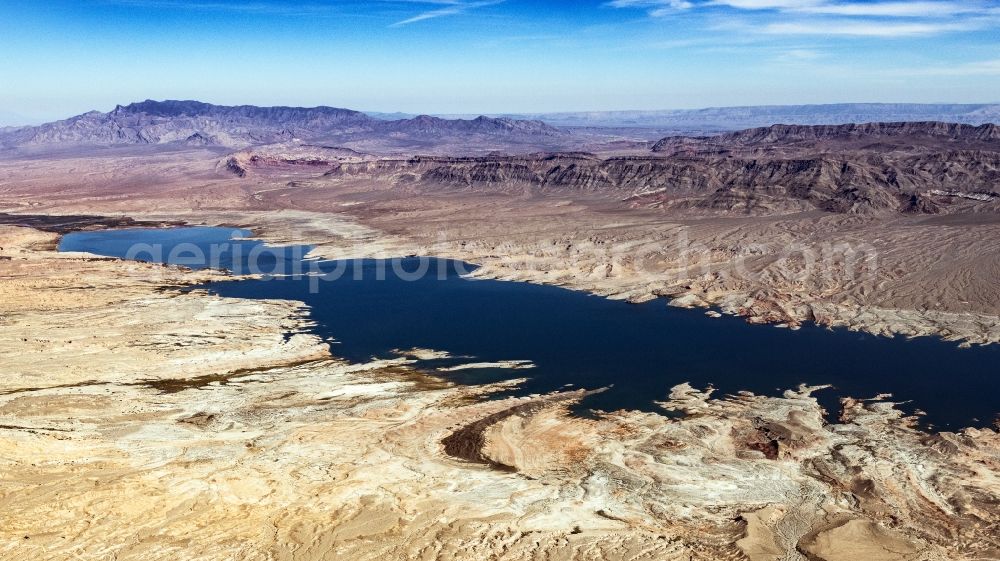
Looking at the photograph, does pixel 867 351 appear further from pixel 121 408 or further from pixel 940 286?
pixel 121 408

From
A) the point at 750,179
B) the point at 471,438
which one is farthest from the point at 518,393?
the point at 750,179

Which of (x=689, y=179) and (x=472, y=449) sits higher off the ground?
(x=689, y=179)

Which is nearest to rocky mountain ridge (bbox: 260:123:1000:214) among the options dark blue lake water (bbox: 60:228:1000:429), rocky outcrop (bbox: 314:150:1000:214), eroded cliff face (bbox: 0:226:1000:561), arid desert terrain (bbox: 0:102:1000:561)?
rocky outcrop (bbox: 314:150:1000:214)

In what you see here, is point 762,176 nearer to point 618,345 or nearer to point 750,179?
point 750,179

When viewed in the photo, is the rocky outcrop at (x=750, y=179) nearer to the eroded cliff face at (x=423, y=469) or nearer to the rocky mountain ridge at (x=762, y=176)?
the rocky mountain ridge at (x=762, y=176)

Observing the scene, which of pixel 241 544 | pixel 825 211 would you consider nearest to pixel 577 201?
pixel 825 211

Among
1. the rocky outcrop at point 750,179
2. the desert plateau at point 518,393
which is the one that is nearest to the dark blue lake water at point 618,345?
the desert plateau at point 518,393
